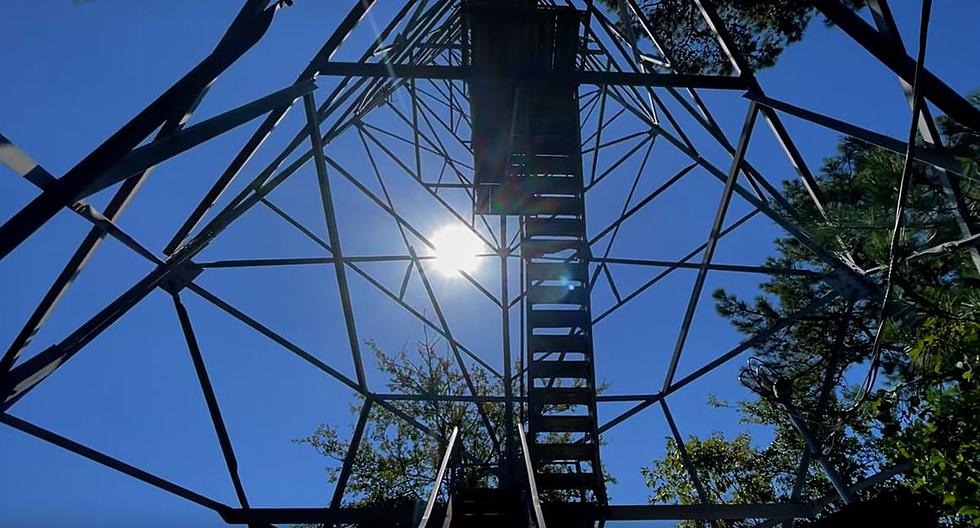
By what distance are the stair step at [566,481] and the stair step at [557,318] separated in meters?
2.16

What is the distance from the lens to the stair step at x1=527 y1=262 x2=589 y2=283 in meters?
8.12

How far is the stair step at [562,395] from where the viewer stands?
7.23 meters

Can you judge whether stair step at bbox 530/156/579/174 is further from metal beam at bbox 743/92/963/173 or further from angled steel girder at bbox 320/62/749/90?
metal beam at bbox 743/92/963/173

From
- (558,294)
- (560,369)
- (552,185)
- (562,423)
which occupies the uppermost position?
(552,185)

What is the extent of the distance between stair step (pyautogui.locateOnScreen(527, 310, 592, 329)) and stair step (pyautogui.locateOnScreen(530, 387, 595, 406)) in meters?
0.99

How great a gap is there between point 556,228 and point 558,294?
1.11m

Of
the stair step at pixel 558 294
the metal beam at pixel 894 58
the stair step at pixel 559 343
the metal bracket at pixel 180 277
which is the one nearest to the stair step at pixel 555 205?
the stair step at pixel 558 294

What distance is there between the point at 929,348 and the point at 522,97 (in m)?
5.31

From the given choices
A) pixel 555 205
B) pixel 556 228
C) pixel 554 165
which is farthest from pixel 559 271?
pixel 554 165

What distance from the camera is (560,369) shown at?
24.5 feet

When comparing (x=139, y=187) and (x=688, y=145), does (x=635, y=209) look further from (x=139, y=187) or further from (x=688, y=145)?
(x=139, y=187)

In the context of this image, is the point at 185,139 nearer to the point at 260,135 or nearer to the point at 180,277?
the point at 260,135

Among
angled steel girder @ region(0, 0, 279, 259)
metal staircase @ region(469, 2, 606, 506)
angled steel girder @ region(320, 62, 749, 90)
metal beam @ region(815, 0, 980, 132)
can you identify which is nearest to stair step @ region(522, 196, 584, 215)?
metal staircase @ region(469, 2, 606, 506)

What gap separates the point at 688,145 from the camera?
298 inches
